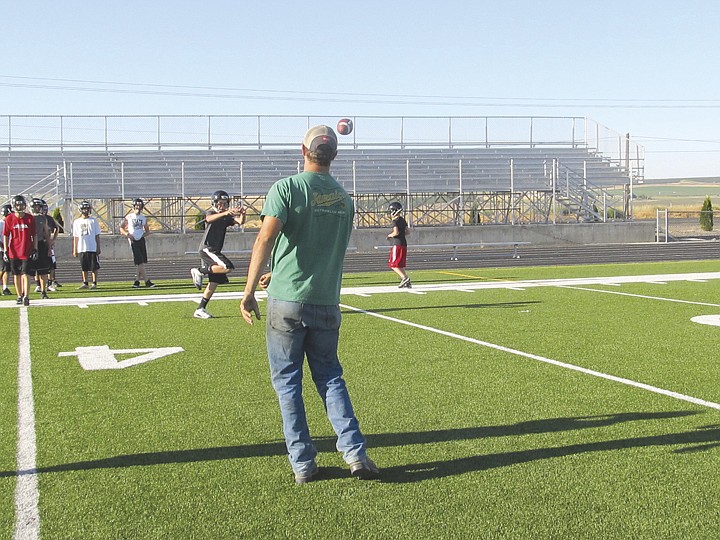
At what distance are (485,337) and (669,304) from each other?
452 cm

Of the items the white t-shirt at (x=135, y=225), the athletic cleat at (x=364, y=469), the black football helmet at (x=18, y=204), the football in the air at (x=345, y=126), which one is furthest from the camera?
the football in the air at (x=345, y=126)

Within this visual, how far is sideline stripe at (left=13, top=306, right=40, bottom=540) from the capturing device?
4.25 m

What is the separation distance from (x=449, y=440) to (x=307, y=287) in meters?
1.37

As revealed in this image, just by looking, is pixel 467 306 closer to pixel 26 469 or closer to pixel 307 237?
pixel 307 237

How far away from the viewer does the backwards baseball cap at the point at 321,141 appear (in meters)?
5.11

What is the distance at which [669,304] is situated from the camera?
45.2 feet

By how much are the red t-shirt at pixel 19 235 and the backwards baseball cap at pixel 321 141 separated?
11.5 m

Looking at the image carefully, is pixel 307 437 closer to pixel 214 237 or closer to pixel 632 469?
pixel 632 469

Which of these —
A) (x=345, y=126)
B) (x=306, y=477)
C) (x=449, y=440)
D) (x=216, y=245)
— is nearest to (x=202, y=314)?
(x=216, y=245)

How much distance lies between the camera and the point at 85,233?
19062 mm

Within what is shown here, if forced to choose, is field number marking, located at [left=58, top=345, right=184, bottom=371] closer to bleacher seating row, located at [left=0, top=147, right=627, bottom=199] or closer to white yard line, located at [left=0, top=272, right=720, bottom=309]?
white yard line, located at [left=0, top=272, right=720, bottom=309]

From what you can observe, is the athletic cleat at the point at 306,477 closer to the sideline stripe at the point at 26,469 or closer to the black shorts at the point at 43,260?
the sideline stripe at the point at 26,469

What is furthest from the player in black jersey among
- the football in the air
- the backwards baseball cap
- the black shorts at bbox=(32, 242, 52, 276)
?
the football in the air

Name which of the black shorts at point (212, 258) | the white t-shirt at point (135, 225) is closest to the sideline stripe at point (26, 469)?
the black shorts at point (212, 258)
